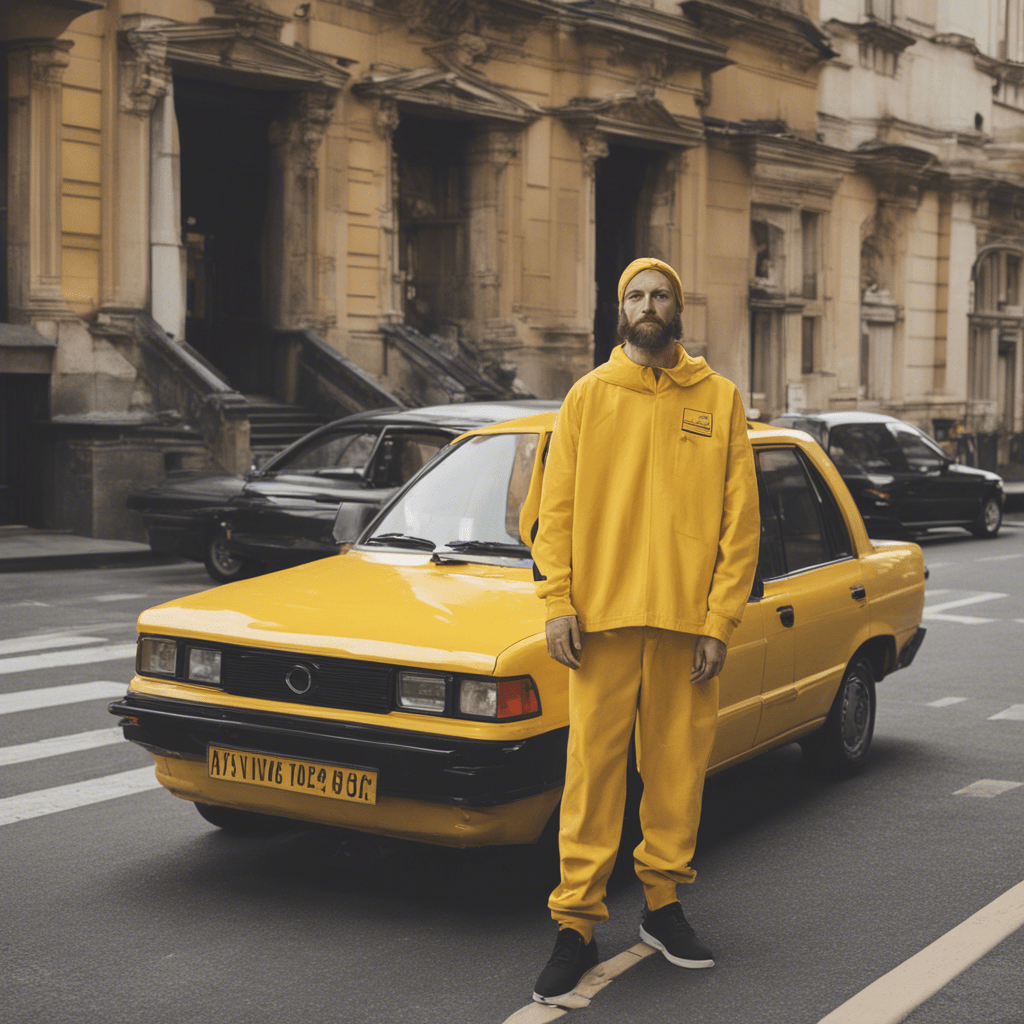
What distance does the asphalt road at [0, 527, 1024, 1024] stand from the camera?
13.5 ft

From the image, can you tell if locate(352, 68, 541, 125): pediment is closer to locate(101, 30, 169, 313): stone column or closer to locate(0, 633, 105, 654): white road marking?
locate(101, 30, 169, 313): stone column

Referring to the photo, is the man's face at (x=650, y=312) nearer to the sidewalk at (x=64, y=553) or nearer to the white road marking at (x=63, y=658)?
the white road marking at (x=63, y=658)

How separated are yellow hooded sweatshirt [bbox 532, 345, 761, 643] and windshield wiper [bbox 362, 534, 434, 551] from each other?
164 cm

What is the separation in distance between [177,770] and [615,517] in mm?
1847

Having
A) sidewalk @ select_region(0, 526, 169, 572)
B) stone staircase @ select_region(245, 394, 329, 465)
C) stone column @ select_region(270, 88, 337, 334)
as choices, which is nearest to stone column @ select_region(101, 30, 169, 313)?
stone staircase @ select_region(245, 394, 329, 465)

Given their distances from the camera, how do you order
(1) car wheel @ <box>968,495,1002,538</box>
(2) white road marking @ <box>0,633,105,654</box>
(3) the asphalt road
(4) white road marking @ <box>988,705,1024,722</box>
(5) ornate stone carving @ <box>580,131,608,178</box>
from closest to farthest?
(3) the asphalt road → (4) white road marking @ <box>988,705,1024,722</box> → (2) white road marking @ <box>0,633,105,654</box> → (1) car wheel @ <box>968,495,1002,538</box> → (5) ornate stone carving @ <box>580,131,608,178</box>

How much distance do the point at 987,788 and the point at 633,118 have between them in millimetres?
21373

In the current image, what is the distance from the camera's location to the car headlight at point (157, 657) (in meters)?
5.10

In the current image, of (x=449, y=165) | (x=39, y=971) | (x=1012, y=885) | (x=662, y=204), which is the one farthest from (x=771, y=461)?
(x=662, y=204)

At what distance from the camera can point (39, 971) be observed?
434cm

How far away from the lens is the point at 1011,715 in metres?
8.24

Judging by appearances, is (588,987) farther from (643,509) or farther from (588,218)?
(588,218)

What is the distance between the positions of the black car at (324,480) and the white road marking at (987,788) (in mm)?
4711

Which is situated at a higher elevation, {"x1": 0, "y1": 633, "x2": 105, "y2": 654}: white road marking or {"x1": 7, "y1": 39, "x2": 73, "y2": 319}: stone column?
{"x1": 7, "y1": 39, "x2": 73, "y2": 319}: stone column
